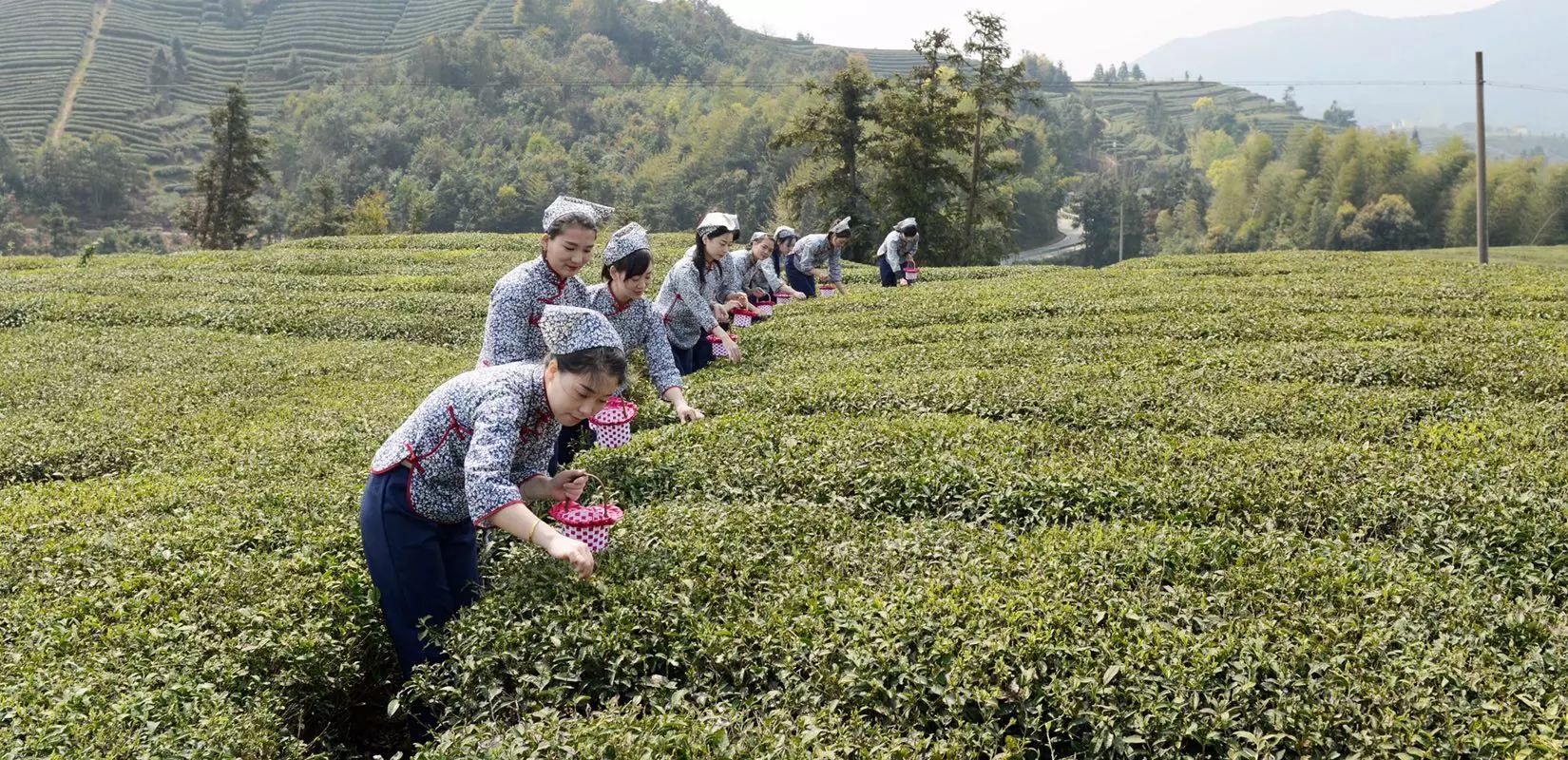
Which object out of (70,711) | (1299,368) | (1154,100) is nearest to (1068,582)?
(70,711)

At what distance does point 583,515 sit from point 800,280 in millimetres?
12657

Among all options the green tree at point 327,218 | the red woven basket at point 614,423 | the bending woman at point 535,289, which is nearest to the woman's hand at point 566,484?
the red woven basket at point 614,423

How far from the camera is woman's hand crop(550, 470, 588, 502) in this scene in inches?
192

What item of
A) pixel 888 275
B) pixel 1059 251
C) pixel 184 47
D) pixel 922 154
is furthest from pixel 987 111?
pixel 184 47

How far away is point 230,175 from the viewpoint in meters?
46.6

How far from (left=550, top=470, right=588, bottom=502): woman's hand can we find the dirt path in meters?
121

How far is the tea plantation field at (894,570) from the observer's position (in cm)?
410

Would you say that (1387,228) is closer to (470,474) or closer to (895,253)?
(895,253)

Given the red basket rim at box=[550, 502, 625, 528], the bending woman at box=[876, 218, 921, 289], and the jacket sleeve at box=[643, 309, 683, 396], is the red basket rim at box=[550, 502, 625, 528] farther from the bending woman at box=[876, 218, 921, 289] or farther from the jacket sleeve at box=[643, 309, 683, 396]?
the bending woman at box=[876, 218, 921, 289]

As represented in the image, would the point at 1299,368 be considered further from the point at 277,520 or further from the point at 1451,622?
the point at 277,520

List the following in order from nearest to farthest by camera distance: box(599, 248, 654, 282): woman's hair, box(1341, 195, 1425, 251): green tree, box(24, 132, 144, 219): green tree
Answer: box(599, 248, 654, 282): woman's hair, box(1341, 195, 1425, 251): green tree, box(24, 132, 144, 219): green tree

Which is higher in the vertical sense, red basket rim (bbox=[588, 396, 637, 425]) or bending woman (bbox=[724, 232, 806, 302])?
bending woman (bbox=[724, 232, 806, 302])

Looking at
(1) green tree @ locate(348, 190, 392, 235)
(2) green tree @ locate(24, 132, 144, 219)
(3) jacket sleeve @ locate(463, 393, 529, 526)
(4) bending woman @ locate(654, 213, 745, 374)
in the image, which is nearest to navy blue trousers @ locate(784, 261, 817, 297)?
(4) bending woman @ locate(654, 213, 745, 374)

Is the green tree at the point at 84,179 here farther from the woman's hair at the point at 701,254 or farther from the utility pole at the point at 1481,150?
the woman's hair at the point at 701,254
